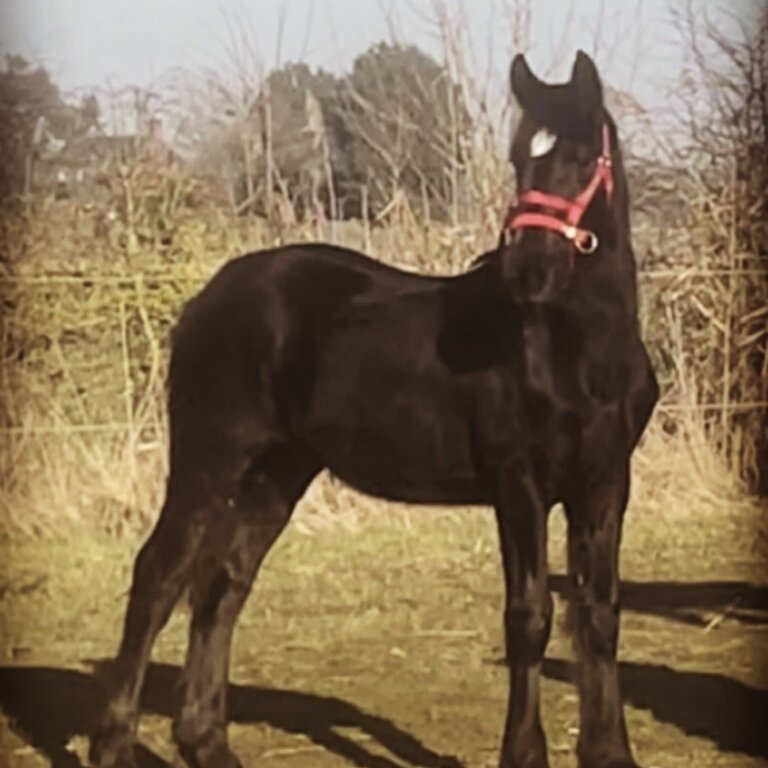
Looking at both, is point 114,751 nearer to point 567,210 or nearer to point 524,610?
point 524,610

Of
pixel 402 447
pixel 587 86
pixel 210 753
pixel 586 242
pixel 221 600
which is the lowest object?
pixel 210 753

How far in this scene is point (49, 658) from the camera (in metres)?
1.04

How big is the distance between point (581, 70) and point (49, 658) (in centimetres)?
55

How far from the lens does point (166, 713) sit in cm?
104

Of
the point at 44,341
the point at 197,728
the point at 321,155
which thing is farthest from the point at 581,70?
the point at 197,728

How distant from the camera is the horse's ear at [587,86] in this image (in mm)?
968

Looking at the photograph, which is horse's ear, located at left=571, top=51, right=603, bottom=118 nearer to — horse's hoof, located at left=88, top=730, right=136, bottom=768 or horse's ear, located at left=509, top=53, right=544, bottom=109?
horse's ear, located at left=509, top=53, right=544, bottom=109

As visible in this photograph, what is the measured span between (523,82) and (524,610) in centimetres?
36

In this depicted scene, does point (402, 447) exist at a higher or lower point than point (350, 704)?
higher

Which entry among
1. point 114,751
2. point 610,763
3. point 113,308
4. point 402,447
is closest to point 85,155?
point 113,308

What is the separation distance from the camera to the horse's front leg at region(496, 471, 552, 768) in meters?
0.98

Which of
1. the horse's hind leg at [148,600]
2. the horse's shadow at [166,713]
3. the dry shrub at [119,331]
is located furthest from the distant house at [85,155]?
the horse's shadow at [166,713]

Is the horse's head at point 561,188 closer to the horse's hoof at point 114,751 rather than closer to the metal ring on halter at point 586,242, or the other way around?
the metal ring on halter at point 586,242

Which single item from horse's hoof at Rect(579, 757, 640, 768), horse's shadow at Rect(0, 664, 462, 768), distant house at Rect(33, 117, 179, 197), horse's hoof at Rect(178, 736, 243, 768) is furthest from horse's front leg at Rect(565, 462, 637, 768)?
distant house at Rect(33, 117, 179, 197)
